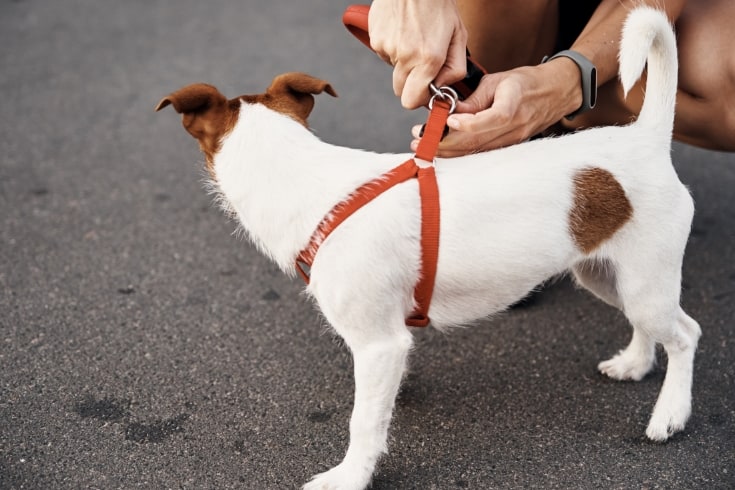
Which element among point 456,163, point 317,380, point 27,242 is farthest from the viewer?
point 27,242

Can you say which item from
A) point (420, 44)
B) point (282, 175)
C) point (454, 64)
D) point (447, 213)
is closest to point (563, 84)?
point (454, 64)

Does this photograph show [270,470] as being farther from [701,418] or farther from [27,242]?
[27,242]

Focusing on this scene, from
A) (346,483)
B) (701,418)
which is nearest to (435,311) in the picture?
(346,483)

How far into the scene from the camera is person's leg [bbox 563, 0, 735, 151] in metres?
2.66

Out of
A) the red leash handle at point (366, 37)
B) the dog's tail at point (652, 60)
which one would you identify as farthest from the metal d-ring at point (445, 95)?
the dog's tail at point (652, 60)

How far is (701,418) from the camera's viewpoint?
7.79 feet

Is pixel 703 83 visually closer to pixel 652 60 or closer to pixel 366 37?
pixel 652 60

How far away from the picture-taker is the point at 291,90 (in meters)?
Answer: 2.10

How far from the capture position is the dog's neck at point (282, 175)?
1987 mm

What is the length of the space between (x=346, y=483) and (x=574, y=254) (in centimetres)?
91

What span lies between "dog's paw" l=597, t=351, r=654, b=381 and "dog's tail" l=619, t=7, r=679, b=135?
81 centimetres

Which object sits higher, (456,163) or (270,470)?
(456,163)

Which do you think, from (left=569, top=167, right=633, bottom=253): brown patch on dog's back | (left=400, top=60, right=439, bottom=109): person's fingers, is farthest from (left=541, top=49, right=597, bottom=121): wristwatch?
(left=400, top=60, right=439, bottom=109): person's fingers

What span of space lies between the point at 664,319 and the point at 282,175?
1197 millimetres
